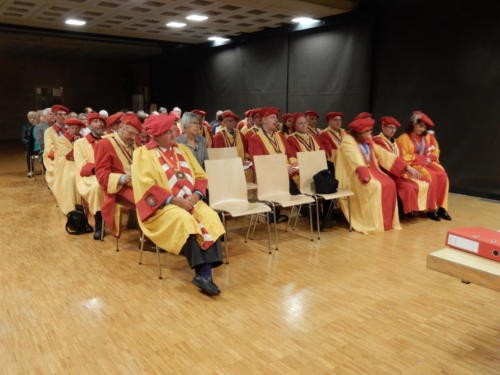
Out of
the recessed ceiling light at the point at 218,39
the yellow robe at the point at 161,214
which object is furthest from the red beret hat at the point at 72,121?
the recessed ceiling light at the point at 218,39

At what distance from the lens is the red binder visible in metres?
1.73

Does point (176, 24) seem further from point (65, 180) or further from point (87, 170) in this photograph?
point (87, 170)

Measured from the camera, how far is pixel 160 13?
9.61 metres

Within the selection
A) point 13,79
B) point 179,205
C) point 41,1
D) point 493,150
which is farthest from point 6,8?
point 13,79

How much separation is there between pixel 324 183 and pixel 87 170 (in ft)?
8.54

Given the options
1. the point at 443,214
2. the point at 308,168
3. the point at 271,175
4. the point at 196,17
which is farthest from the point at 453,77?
the point at 196,17

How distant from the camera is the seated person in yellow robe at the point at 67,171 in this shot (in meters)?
5.75

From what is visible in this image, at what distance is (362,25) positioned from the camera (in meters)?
8.76

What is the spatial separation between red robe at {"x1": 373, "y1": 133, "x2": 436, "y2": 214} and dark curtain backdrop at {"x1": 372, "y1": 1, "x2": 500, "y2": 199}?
88.8 inches

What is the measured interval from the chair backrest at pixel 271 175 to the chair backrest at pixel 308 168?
0.22 m

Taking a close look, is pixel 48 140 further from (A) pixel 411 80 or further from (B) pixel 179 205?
(A) pixel 411 80

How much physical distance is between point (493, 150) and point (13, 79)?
60.4ft

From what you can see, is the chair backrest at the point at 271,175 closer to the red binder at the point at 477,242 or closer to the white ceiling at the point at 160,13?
the red binder at the point at 477,242

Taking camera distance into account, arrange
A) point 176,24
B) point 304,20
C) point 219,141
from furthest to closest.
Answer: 1. point 176,24
2. point 304,20
3. point 219,141
